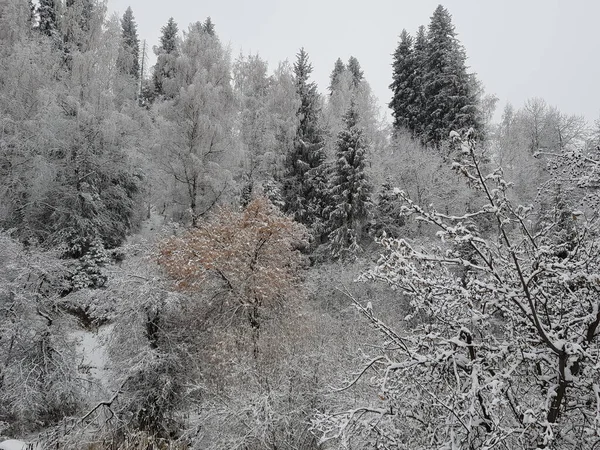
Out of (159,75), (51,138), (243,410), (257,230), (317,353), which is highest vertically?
(159,75)

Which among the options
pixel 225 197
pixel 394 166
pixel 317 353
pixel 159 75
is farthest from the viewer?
pixel 394 166

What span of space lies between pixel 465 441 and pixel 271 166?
64.1 ft

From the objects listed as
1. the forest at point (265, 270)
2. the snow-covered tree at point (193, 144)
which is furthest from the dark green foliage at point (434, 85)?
the snow-covered tree at point (193, 144)

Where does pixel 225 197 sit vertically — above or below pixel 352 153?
below

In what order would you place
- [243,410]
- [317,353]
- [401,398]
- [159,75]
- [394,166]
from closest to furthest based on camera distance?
1. [401,398]
2. [243,410]
3. [317,353]
4. [159,75]
5. [394,166]

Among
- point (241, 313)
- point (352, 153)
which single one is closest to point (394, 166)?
point (352, 153)

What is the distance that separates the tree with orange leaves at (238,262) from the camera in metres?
10.3

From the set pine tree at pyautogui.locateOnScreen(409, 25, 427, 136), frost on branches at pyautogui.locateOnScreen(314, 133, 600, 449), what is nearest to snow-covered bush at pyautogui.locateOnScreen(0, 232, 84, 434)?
frost on branches at pyautogui.locateOnScreen(314, 133, 600, 449)

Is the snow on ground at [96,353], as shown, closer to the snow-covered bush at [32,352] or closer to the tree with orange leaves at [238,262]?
the snow-covered bush at [32,352]

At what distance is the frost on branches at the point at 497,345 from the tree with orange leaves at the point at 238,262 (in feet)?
22.7

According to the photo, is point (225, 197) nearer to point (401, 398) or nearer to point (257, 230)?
point (257, 230)

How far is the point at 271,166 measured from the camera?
70.2ft

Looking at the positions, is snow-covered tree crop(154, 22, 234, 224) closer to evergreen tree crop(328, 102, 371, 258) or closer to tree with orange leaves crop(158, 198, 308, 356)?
evergreen tree crop(328, 102, 371, 258)

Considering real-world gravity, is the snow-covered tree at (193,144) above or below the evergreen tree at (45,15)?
below
